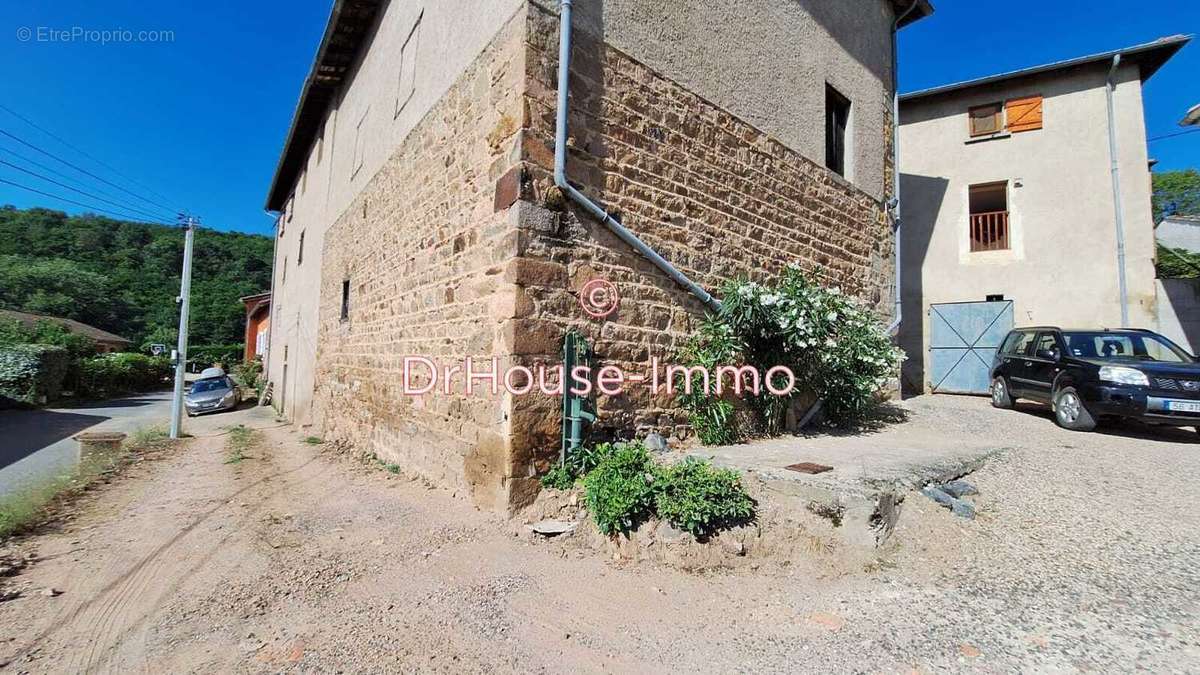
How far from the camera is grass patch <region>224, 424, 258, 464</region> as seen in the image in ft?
25.4

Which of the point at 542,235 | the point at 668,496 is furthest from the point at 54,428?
the point at 668,496

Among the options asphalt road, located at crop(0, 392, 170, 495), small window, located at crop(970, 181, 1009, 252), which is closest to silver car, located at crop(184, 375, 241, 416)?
asphalt road, located at crop(0, 392, 170, 495)

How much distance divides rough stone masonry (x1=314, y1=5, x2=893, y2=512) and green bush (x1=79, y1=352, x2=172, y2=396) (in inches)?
803

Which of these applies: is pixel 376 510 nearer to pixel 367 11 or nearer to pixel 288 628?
pixel 288 628

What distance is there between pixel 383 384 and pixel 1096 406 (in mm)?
8515

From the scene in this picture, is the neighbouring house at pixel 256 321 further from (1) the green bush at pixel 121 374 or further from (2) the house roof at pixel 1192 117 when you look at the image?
(2) the house roof at pixel 1192 117

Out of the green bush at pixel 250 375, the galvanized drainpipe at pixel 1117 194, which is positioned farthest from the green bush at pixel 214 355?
the galvanized drainpipe at pixel 1117 194

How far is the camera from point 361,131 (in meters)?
8.87

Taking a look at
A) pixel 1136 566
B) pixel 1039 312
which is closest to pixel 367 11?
pixel 1136 566

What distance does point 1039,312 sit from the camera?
10.8m

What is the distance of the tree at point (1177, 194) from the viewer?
65.7 ft

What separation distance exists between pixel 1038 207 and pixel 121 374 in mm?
31996

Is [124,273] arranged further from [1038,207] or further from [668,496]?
[1038,207]

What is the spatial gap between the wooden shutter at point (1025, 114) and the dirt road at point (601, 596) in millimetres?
10237
